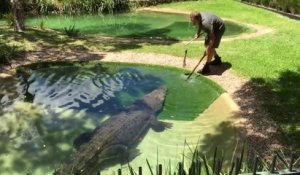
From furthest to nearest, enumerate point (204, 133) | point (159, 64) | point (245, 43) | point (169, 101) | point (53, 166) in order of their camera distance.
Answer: point (245, 43) → point (159, 64) → point (169, 101) → point (204, 133) → point (53, 166)

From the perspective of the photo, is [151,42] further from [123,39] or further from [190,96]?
[190,96]

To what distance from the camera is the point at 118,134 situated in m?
7.49

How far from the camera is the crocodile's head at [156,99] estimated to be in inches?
364

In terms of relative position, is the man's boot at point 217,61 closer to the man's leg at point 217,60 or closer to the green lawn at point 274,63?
the man's leg at point 217,60

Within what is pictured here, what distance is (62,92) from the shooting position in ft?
34.7

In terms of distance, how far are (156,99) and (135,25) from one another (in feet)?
35.2

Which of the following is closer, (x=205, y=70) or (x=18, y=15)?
(x=205, y=70)

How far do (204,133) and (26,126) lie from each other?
3.55 m

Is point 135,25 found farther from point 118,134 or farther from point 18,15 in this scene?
point 118,134

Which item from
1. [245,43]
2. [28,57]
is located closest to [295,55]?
[245,43]

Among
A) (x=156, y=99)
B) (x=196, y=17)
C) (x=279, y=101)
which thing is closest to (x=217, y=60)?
(x=196, y=17)

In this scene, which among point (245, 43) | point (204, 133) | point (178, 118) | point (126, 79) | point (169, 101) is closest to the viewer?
point (204, 133)

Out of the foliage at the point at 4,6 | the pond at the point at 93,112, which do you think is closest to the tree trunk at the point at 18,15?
the pond at the point at 93,112

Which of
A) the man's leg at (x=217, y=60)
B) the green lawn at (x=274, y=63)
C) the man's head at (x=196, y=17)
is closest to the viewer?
the green lawn at (x=274, y=63)
